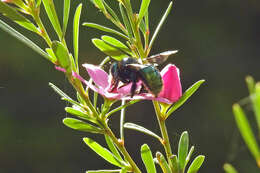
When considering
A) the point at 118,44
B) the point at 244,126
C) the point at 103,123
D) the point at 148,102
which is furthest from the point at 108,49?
the point at 148,102

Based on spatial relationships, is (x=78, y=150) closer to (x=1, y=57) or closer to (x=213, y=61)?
(x=1, y=57)

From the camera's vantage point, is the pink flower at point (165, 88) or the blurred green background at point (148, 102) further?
the blurred green background at point (148, 102)

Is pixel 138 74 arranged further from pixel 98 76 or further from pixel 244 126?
pixel 244 126

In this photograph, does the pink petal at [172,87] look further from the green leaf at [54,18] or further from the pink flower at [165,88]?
the green leaf at [54,18]

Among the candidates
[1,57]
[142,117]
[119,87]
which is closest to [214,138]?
[142,117]

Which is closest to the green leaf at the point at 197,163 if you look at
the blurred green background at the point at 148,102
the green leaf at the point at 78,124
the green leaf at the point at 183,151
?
the green leaf at the point at 183,151

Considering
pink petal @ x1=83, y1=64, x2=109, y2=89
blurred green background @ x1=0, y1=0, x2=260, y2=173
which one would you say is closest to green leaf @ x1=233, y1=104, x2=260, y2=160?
pink petal @ x1=83, y1=64, x2=109, y2=89
